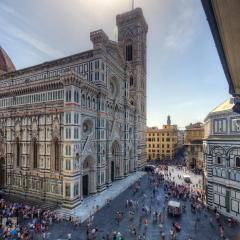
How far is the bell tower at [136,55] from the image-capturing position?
53722 millimetres

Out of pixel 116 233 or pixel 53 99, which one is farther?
pixel 53 99

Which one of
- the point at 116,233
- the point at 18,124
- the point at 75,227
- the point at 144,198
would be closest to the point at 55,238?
the point at 75,227

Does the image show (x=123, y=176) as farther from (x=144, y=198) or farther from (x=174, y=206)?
(x=174, y=206)

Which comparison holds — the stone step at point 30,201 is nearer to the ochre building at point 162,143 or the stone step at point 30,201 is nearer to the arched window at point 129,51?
the arched window at point 129,51

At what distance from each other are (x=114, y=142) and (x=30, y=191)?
1562 centimetres

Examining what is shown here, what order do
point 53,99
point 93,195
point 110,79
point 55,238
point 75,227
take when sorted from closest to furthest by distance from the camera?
point 55,238, point 75,227, point 53,99, point 93,195, point 110,79

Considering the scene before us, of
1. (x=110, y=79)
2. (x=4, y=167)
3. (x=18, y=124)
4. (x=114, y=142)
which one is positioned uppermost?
(x=110, y=79)

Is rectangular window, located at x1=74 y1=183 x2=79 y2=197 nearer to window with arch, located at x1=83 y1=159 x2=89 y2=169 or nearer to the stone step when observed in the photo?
the stone step

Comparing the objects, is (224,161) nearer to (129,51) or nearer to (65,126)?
(65,126)

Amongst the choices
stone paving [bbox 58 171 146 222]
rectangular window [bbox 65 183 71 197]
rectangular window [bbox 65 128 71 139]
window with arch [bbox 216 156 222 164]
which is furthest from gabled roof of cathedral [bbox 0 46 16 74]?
window with arch [bbox 216 156 222 164]

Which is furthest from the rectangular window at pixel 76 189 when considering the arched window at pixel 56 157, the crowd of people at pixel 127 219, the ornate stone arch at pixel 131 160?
the ornate stone arch at pixel 131 160

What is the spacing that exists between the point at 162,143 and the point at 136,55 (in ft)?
125

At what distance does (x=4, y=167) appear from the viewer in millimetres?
31734

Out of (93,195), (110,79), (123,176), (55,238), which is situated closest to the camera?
(55,238)
